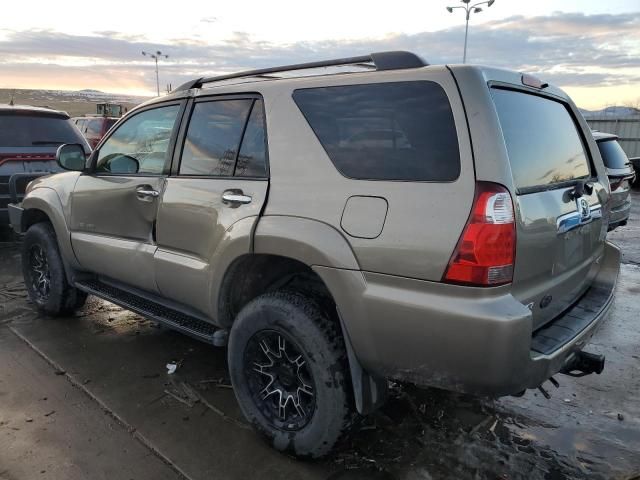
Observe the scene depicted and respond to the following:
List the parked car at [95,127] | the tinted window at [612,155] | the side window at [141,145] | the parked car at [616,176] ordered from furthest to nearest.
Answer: the parked car at [95,127]
the tinted window at [612,155]
the parked car at [616,176]
the side window at [141,145]

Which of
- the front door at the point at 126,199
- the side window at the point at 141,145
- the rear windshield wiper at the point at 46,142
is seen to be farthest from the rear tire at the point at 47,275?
the rear windshield wiper at the point at 46,142

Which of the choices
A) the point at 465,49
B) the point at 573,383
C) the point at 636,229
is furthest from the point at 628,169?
the point at 465,49

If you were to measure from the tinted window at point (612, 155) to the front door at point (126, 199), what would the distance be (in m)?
6.33

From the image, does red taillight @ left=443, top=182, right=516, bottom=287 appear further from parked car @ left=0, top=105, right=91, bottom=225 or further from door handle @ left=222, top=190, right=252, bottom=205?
parked car @ left=0, top=105, right=91, bottom=225

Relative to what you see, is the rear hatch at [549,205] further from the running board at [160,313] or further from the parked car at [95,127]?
the parked car at [95,127]

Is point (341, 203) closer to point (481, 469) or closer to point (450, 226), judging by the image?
point (450, 226)

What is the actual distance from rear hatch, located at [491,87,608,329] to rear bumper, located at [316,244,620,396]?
173 millimetres

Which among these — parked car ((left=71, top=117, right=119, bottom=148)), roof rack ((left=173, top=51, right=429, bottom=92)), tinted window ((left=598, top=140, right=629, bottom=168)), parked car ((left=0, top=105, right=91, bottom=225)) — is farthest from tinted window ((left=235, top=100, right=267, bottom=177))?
parked car ((left=71, top=117, right=119, bottom=148))

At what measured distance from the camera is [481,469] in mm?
2611

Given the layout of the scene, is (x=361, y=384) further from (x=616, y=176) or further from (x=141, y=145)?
(x=616, y=176)

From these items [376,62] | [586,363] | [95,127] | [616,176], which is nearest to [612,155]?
[616,176]

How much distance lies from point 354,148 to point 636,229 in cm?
888

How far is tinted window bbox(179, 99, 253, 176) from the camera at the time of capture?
2.97 meters

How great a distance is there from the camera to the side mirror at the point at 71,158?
3.99 m
